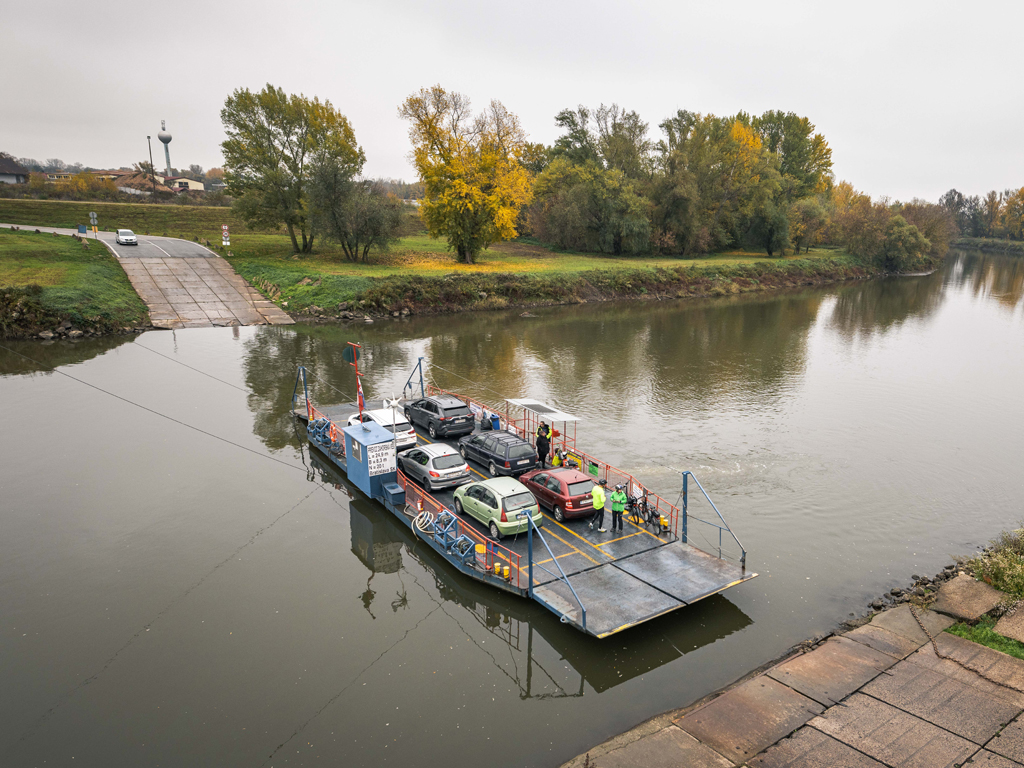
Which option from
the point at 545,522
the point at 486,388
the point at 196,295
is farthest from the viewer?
the point at 196,295

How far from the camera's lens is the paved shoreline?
959 centimetres

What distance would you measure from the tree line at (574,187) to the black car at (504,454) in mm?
43226

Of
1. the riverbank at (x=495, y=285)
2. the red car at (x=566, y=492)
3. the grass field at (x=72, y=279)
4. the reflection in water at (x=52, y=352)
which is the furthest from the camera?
the riverbank at (x=495, y=285)

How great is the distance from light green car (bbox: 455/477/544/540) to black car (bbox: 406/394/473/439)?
6536mm

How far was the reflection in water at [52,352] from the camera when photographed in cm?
3325

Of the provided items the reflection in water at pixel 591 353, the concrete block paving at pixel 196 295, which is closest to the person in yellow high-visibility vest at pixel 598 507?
the reflection in water at pixel 591 353

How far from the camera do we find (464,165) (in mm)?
60688

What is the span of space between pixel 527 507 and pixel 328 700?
692 cm

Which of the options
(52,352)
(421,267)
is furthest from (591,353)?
(52,352)

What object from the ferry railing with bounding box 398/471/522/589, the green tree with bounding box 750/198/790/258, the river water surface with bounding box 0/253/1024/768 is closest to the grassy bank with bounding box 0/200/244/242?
the river water surface with bounding box 0/253/1024/768

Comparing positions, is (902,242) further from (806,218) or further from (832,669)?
(832,669)

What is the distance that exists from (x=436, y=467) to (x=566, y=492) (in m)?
4.61

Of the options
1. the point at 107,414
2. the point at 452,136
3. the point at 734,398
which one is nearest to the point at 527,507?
the point at 734,398

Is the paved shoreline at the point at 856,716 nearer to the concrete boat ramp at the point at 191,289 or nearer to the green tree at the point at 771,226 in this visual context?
the concrete boat ramp at the point at 191,289
